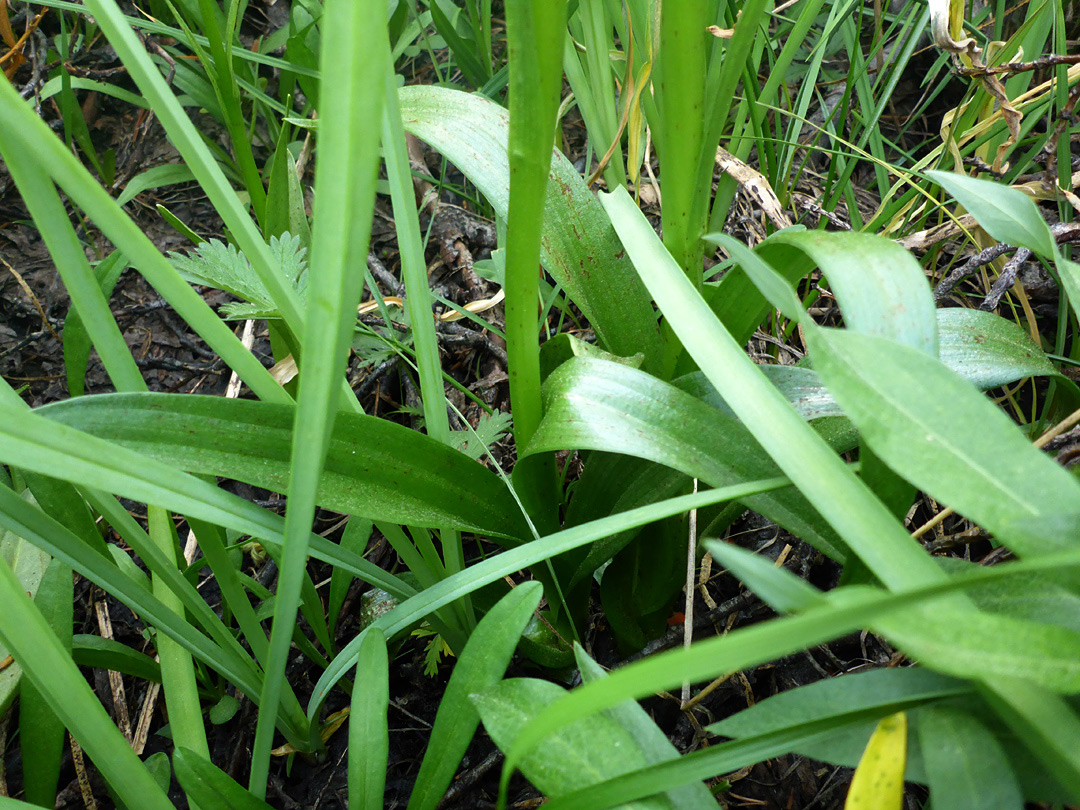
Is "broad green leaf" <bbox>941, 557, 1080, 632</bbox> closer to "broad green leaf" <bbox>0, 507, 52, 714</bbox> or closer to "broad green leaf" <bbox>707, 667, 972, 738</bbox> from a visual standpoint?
"broad green leaf" <bbox>707, 667, 972, 738</bbox>

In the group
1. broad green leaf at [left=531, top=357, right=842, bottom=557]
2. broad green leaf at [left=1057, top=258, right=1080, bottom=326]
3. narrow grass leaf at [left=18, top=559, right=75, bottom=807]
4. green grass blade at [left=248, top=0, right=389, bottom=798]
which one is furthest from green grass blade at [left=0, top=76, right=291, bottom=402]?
broad green leaf at [left=1057, top=258, right=1080, bottom=326]

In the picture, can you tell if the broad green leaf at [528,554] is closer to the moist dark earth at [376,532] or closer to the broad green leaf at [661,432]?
the broad green leaf at [661,432]

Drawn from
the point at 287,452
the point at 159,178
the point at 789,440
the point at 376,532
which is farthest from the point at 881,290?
the point at 159,178

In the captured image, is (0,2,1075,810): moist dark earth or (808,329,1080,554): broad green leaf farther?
(0,2,1075,810): moist dark earth

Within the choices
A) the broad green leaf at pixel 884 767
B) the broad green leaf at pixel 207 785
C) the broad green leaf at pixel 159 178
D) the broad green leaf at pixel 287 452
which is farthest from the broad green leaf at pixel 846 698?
the broad green leaf at pixel 159 178

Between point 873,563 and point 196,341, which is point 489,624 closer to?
point 873,563

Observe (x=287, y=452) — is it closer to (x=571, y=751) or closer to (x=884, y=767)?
(x=571, y=751)

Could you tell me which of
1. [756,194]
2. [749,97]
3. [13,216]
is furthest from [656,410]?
[13,216]
